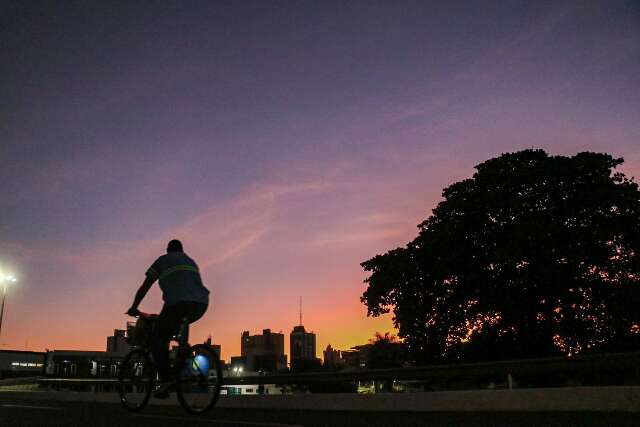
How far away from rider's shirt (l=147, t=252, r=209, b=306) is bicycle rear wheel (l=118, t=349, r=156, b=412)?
1.41m

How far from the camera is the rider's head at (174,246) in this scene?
7.46 metres

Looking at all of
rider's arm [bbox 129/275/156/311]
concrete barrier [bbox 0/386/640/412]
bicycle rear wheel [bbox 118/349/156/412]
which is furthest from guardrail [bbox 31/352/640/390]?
rider's arm [bbox 129/275/156/311]

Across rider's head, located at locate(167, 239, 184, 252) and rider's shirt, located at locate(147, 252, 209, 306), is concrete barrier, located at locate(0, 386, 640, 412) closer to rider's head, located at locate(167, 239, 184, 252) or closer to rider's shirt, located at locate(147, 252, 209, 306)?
rider's shirt, located at locate(147, 252, 209, 306)

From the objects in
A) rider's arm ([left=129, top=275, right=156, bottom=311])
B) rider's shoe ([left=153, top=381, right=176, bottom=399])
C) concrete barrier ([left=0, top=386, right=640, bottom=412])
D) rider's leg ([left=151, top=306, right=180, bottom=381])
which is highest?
rider's arm ([left=129, top=275, right=156, bottom=311])

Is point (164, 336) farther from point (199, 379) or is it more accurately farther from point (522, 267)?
point (522, 267)

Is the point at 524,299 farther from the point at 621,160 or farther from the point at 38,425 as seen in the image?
the point at 38,425

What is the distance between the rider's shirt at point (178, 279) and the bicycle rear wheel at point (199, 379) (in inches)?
26.1

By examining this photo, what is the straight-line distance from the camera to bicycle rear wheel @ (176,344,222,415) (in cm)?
696

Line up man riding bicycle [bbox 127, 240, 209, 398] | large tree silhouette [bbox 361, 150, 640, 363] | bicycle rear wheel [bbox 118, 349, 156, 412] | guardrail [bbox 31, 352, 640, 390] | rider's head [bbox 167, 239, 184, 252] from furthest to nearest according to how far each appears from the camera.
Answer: large tree silhouette [bbox 361, 150, 640, 363], guardrail [bbox 31, 352, 640, 390], bicycle rear wheel [bbox 118, 349, 156, 412], rider's head [bbox 167, 239, 184, 252], man riding bicycle [bbox 127, 240, 209, 398]

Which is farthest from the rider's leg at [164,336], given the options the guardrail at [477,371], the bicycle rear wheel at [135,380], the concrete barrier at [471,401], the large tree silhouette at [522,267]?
the large tree silhouette at [522,267]

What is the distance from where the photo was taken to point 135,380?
324 inches

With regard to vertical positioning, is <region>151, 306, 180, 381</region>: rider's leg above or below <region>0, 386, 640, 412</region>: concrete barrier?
above

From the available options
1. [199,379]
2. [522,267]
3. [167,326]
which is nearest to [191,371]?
[199,379]

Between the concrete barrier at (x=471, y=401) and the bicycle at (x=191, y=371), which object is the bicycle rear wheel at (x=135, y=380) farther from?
the concrete barrier at (x=471, y=401)
